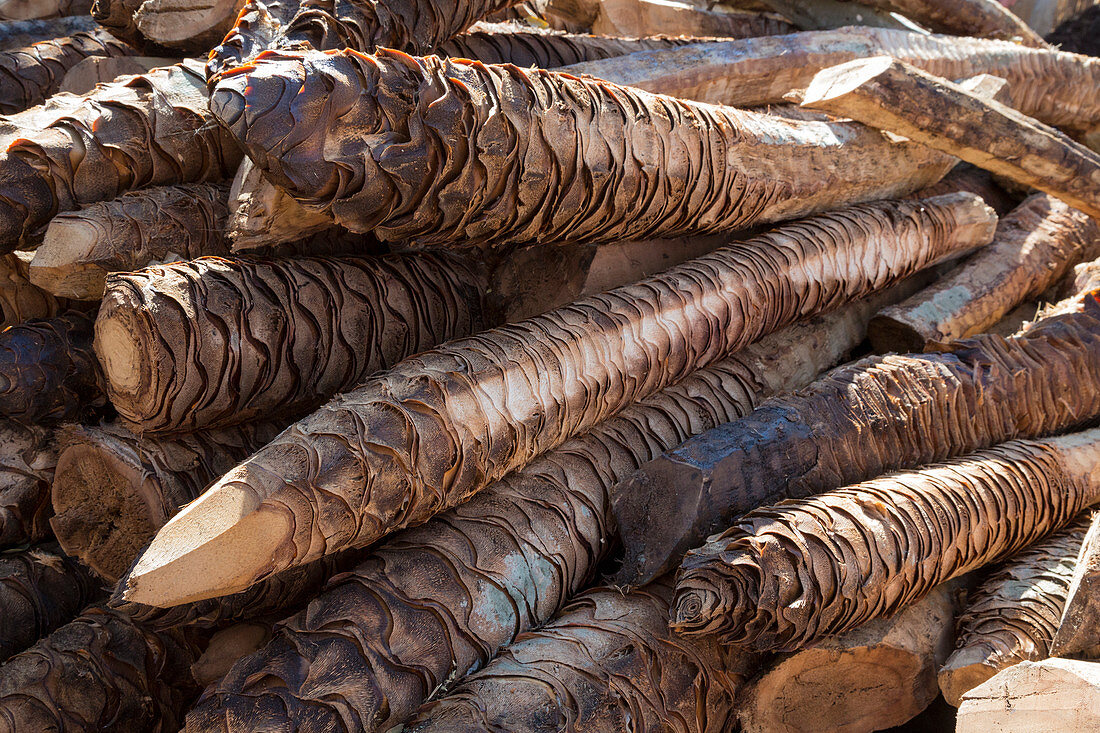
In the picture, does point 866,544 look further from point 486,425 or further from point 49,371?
point 49,371

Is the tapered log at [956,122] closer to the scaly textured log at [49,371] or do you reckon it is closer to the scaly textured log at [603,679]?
the scaly textured log at [603,679]

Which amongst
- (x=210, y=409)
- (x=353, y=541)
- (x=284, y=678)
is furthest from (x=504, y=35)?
(x=284, y=678)

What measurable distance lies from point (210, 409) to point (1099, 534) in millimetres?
2279

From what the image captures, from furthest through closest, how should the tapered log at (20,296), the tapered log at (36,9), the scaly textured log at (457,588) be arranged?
the tapered log at (36,9) < the tapered log at (20,296) < the scaly textured log at (457,588)

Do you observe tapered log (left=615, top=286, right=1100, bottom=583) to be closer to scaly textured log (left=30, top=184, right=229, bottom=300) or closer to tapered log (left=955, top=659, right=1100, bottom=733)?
tapered log (left=955, top=659, right=1100, bottom=733)

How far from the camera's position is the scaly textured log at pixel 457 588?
1.62 metres

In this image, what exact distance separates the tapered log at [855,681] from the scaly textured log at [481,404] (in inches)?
31.8

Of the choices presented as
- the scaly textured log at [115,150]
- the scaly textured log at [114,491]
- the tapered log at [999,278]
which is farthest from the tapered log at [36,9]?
the tapered log at [999,278]

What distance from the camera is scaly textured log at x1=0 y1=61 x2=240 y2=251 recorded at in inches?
81.4

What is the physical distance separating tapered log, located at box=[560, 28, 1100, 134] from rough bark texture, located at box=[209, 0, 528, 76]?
0.59m

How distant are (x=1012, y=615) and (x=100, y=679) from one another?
2.30 m

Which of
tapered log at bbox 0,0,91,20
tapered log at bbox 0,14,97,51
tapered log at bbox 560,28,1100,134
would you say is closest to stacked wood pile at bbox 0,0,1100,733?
tapered log at bbox 560,28,1100,134

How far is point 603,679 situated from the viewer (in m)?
1.75

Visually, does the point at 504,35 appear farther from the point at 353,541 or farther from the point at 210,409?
the point at 353,541
